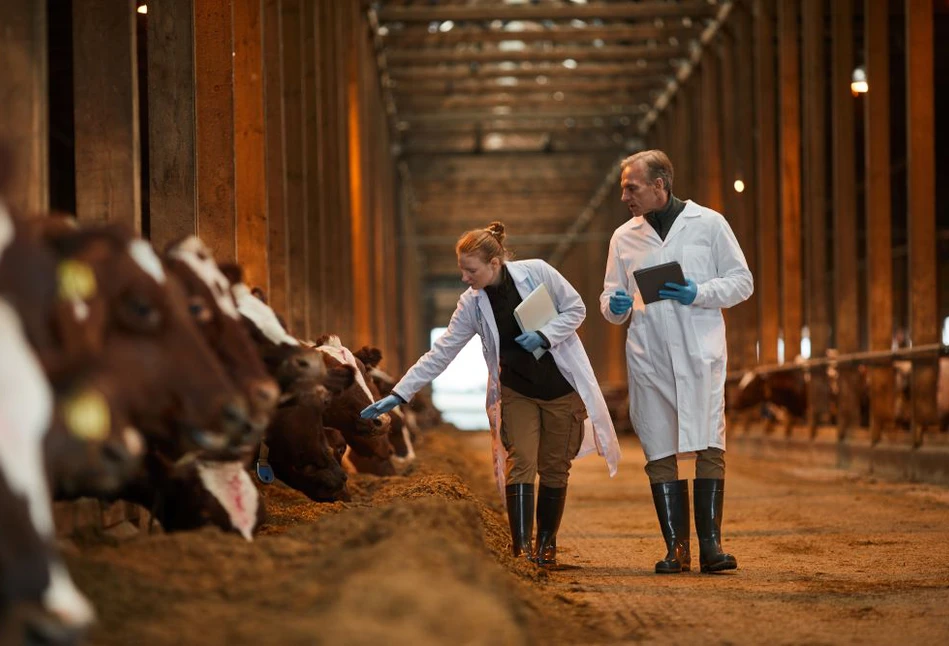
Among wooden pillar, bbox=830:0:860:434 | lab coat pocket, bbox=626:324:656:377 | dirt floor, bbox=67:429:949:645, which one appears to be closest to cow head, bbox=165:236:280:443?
dirt floor, bbox=67:429:949:645

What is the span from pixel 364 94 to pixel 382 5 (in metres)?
2.53

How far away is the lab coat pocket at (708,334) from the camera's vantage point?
7.88 meters

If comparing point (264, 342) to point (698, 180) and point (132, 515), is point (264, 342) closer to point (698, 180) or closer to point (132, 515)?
point (132, 515)

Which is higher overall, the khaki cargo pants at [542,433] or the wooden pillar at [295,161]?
the wooden pillar at [295,161]

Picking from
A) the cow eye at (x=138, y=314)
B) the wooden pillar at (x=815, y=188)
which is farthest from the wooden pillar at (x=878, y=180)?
the cow eye at (x=138, y=314)

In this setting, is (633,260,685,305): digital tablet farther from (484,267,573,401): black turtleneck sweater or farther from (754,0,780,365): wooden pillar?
(754,0,780,365): wooden pillar

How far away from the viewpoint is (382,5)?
2480 centimetres

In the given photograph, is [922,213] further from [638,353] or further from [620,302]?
[620,302]

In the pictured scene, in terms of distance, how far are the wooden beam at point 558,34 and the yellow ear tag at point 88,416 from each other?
A: 22211mm

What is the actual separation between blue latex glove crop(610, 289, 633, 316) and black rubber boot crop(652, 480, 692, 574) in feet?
3.06

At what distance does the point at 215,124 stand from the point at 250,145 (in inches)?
69.3

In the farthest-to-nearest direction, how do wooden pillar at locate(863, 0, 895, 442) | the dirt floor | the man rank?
wooden pillar at locate(863, 0, 895, 442), the man, the dirt floor

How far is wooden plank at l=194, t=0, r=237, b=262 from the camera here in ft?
31.6

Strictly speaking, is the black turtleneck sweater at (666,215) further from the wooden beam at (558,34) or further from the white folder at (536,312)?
the wooden beam at (558,34)
